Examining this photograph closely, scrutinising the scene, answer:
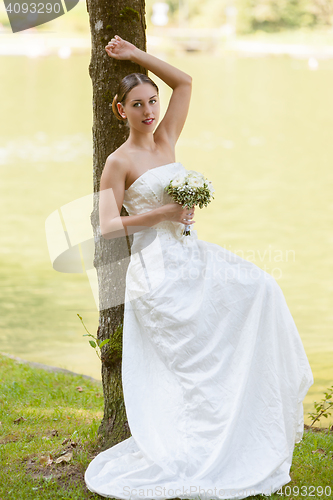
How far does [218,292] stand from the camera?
2.95 m

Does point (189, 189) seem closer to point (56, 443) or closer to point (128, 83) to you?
point (128, 83)

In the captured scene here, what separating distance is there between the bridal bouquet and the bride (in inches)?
2.8

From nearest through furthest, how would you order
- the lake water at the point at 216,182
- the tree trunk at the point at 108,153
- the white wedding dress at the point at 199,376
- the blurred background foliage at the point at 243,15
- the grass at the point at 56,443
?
the white wedding dress at the point at 199,376 → the grass at the point at 56,443 → the tree trunk at the point at 108,153 → the lake water at the point at 216,182 → the blurred background foliage at the point at 243,15

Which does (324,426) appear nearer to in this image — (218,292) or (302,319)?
(218,292)

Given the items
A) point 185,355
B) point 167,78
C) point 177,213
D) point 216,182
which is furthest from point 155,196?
point 216,182

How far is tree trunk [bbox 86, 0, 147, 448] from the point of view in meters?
3.24

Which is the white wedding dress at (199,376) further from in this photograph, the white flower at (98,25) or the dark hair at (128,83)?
the white flower at (98,25)

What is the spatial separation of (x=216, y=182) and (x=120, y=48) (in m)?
14.0

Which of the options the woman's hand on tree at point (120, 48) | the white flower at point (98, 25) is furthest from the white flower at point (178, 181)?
the white flower at point (98, 25)

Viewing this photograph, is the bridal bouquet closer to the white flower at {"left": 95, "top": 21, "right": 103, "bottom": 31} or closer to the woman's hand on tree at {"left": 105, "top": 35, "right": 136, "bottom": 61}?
the woman's hand on tree at {"left": 105, "top": 35, "right": 136, "bottom": 61}

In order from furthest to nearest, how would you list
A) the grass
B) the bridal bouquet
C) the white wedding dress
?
1. the grass
2. the bridal bouquet
3. the white wedding dress

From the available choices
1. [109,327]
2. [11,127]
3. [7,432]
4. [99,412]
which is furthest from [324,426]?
[11,127]

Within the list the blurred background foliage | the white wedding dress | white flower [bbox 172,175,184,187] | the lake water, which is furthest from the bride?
the blurred background foliage

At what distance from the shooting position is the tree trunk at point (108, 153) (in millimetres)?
3240
